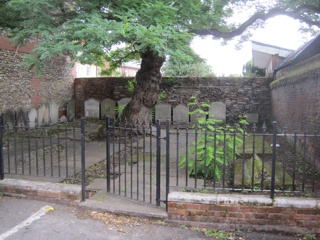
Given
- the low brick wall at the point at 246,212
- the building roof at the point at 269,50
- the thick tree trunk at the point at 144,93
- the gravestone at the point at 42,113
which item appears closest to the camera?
the low brick wall at the point at 246,212

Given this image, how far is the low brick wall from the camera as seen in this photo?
3.50m

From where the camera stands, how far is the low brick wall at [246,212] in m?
3.50

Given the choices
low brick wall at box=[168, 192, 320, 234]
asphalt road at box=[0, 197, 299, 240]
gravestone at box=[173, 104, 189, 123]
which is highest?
gravestone at box=[173, 104, 189, 123]

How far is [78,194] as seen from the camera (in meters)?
4.14

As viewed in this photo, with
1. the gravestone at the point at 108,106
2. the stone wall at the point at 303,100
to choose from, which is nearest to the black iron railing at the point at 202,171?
the stone wall at the point at 303,100

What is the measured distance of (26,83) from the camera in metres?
12.2

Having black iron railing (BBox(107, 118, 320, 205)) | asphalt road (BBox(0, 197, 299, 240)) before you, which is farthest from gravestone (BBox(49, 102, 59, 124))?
asphalt road (BBox(0, 197, 299, 240))

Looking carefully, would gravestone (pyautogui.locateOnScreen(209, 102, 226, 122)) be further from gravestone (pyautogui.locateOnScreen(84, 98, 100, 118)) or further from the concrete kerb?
the concrete kerb

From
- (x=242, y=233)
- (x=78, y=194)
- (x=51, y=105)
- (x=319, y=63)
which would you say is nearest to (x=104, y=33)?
(x=78, y=194)

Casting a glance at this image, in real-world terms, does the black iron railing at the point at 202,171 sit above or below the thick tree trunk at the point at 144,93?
below

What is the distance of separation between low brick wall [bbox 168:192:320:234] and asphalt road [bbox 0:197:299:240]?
5.1 inches

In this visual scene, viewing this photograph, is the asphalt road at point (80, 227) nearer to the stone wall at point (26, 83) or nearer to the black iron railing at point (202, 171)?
the black iron railing at point (202, 171)

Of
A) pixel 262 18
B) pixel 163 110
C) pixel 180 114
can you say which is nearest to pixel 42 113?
pixel 163 110

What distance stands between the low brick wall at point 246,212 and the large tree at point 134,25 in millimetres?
2600
